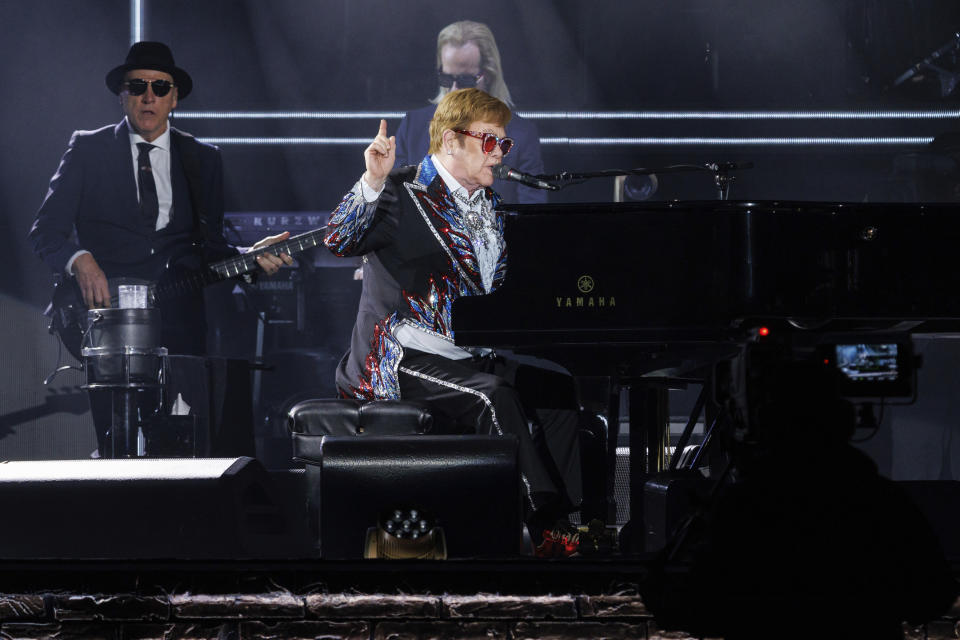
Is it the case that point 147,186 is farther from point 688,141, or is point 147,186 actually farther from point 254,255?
point 688,141

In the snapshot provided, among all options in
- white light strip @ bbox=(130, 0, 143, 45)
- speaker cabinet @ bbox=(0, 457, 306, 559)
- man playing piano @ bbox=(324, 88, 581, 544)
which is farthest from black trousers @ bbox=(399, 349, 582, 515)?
white light strip @ bbox=(130, 0, 143, 45)

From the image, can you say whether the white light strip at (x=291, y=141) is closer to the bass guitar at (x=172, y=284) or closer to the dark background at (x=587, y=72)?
the dark background at (x=587, y=72)

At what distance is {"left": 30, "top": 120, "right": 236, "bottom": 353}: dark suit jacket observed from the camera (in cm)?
477

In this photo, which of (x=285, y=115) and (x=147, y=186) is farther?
(x=285, y=115)

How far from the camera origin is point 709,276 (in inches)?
106

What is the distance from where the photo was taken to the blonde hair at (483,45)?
5.34 m

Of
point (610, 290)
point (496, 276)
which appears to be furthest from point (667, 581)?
point (496, 276)

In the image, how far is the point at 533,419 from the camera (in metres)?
3.14

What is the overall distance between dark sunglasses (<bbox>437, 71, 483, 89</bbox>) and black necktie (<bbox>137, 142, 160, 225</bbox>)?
1.56 m

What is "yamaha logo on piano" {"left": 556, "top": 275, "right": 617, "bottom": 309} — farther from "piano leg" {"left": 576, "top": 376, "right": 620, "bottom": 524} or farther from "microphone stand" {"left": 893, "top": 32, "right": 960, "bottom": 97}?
"microphone stand" {"left": 893, "top": 32, "right": 960, "bottom": 97}

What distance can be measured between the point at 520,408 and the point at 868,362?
56.5 inches

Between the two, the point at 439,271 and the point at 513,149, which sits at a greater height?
the point at 513,149

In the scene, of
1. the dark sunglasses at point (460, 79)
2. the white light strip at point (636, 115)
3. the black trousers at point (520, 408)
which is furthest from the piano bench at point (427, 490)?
the white light strip at point (636, 115)

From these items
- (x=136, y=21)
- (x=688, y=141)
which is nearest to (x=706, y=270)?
(x=688, y=141)
